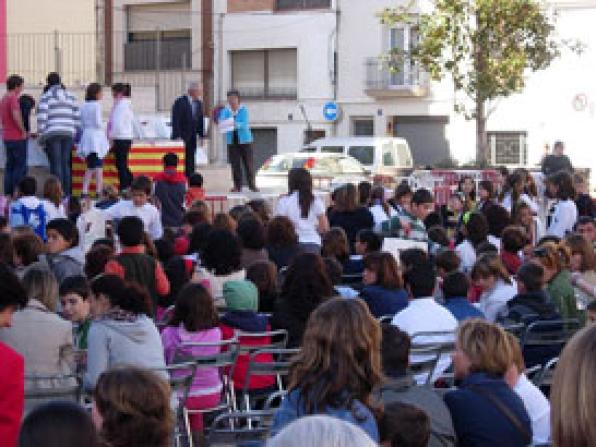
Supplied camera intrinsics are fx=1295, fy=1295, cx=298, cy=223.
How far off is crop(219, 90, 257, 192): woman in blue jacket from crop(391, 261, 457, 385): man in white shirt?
36.2ft

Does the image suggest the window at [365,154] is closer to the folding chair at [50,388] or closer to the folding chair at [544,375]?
the folding chair at [544,375]

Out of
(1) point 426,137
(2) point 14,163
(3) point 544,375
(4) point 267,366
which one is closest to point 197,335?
(4) point 267,366

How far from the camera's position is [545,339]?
28.8ft

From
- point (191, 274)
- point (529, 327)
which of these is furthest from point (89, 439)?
point (191, 274)

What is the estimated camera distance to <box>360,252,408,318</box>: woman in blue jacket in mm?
9109

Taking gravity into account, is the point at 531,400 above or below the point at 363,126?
below

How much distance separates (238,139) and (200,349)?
12.1 m

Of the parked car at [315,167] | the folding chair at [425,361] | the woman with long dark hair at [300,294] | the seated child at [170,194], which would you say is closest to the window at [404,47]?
the parked car at [315,167]

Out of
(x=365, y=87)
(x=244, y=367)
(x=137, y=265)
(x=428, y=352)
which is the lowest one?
(x=244, y=367)

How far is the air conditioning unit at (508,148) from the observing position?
4372 cm

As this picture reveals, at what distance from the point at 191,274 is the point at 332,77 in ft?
122

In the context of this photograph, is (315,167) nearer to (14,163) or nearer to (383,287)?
(14,163)

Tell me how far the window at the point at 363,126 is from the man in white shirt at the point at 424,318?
125ft

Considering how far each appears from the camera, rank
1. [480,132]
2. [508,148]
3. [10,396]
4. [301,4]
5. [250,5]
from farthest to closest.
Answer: [250,5], [301,4], [508,148], [480,132], [10,396]
